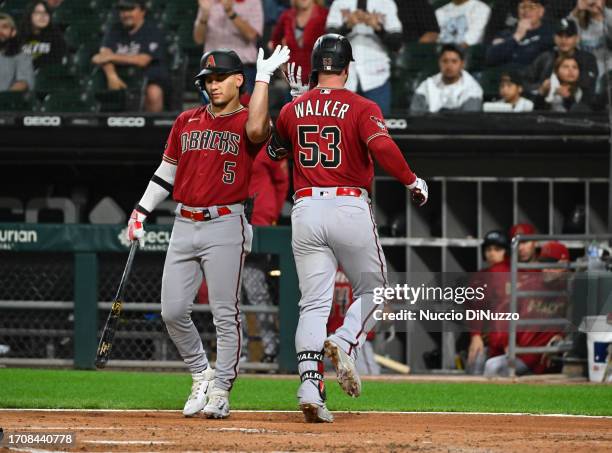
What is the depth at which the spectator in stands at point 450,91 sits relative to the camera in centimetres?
1203

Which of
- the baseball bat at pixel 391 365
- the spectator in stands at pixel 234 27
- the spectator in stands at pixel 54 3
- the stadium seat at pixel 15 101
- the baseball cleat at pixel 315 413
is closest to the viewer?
the baseball cleat at pixel 315 413

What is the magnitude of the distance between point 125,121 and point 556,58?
4242mm

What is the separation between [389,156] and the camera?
5.88m

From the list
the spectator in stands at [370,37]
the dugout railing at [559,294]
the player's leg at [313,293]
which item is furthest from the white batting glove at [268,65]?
the spectator in stands at [370,37]

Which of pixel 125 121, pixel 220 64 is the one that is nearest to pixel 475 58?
pixel 125 121

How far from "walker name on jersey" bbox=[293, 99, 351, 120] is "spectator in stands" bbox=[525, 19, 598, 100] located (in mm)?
6478

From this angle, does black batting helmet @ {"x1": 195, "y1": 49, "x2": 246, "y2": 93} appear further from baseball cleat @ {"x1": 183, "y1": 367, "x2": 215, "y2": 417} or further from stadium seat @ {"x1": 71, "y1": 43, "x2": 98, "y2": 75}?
stadium seat @ {"x1": 71, "y1": 43, "x2": 98, "y2": 75}

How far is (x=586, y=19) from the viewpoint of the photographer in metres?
12.3

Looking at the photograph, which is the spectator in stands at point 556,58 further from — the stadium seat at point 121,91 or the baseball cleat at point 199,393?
the baseball cleat at point 199,393

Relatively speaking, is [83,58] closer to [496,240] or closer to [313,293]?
A: [496,240]

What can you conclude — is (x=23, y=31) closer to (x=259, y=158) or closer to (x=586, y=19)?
(x=259, y=158)

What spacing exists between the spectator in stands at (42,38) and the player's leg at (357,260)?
7.69 metres

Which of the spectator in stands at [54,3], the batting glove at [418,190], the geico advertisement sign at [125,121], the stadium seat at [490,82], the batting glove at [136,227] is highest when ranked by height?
the spectator in stands at [54,3]

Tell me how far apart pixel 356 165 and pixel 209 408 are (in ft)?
4.59
